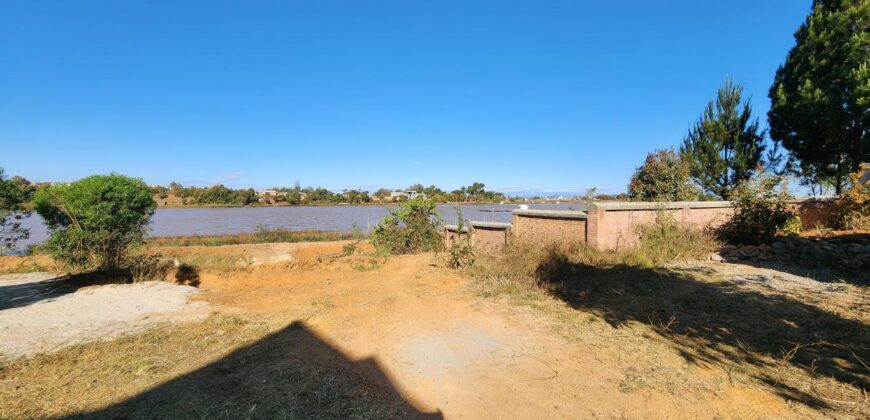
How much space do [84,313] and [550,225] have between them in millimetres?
10248

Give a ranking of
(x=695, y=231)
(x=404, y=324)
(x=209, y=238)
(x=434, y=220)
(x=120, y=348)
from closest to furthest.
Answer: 1. (x=120, y=348)
2. (x=404, y=324)
3. (x=695, y=231)
4. (x=434, y=220)
5. (x=209, y=238)

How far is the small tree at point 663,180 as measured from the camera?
14.9 meters

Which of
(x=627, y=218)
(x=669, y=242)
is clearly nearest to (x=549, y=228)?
(x=627, y=218)

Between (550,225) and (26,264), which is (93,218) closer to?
(26,264)

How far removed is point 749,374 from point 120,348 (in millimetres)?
6550

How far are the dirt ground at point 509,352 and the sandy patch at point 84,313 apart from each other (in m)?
0.36

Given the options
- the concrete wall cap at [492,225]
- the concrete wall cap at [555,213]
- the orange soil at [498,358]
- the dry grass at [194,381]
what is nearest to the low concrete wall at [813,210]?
the concrete wall cap at [555,213]

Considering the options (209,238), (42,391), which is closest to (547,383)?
(42,391)

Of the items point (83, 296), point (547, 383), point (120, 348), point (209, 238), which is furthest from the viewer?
point (209, 238)

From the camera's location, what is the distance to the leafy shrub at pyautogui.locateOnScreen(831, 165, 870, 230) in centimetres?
1161

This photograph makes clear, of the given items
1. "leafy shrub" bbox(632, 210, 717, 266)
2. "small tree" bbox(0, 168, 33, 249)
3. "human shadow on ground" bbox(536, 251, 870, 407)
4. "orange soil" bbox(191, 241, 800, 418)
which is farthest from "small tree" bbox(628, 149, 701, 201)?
"small tree" bbox(0, 168, 33, 249)

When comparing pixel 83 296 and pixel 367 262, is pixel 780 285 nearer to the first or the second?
pixel 367 262

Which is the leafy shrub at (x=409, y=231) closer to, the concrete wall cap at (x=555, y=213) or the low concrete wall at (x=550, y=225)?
the low concrete wall at (x=550, y=225)

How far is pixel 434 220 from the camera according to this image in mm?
14453
